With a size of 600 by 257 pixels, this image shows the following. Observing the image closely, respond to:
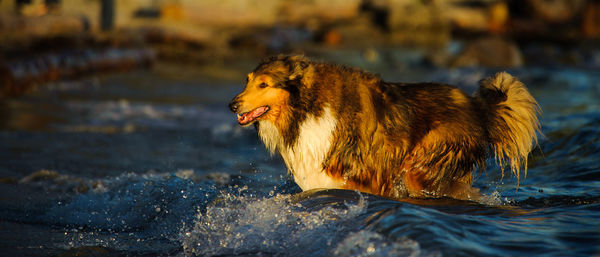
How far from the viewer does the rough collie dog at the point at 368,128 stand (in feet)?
16.0

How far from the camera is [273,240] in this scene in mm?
4406

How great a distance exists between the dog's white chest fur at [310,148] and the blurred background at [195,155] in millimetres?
260

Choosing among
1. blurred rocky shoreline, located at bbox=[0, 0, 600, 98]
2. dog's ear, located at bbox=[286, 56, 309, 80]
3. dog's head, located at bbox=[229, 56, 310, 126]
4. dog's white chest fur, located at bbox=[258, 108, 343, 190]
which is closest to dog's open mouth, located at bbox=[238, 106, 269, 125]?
dog's head, located at bbox=[229, 56, 310, 126]

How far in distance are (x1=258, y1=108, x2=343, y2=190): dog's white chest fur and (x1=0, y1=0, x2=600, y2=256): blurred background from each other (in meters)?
0.26

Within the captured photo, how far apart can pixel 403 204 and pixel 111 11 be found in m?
15.9

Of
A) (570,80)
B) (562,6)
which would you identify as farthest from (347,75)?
(562,6)

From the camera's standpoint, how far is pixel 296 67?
4.93 meters

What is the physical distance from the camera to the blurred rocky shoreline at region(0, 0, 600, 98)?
15375 mm

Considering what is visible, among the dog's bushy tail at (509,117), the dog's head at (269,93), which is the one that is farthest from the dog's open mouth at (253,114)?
the dog's bushy tail at (509,117)

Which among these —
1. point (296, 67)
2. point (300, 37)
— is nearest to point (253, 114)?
point (296, 67)

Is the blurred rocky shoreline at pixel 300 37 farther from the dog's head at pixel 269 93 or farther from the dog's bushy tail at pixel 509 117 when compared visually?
the dog's bushy tail at pixel 509 117

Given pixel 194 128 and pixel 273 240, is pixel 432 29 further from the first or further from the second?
pixel 273 240

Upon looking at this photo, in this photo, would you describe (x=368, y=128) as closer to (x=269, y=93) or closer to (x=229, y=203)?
(x=269, y=93)

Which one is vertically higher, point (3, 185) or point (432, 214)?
point (432, 214)
